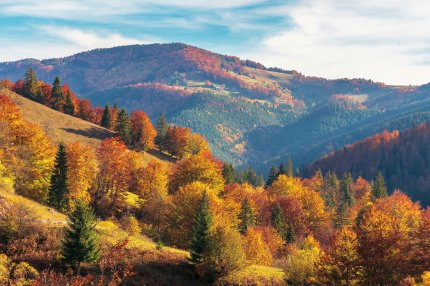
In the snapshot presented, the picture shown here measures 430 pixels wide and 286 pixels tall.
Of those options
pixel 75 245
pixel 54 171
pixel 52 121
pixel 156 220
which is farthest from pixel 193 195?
pixel 52 121

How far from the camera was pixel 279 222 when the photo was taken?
9419cm

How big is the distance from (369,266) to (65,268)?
1300 inches

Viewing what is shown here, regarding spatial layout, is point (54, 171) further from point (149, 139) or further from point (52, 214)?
point (149, 139)

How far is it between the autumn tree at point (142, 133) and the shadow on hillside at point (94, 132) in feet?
26.5

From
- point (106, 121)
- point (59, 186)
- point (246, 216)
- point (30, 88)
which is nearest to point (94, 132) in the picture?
point (106, 121)

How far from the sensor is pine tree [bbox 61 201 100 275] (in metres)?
44.2

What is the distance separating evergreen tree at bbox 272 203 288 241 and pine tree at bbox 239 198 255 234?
18.5ft

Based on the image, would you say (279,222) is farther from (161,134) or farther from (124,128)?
(161,134)

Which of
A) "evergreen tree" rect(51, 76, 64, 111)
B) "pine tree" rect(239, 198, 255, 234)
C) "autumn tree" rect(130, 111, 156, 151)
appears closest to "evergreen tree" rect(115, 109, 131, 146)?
"autumn tree" rect(130, 111, 156, 151)

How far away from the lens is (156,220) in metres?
79.6

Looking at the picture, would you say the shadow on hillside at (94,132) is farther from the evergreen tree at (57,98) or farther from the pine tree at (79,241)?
the pine tree at (79,241)

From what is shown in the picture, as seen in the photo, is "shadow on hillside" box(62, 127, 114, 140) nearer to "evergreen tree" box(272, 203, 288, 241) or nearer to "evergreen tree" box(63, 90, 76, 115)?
"evergreen tree" box(63, 90, 76, 115)

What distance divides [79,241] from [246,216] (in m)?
51.6

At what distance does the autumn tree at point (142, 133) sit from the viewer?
134625 millimetres
